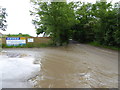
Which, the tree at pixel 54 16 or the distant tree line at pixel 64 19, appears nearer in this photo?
the distant tree line at pixel 64 19

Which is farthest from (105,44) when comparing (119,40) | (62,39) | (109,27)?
(62,39)

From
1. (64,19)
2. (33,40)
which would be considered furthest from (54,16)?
(33,40)

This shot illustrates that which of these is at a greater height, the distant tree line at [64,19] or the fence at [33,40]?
the distant tree line at [64,19]

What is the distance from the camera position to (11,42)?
13.9 meters

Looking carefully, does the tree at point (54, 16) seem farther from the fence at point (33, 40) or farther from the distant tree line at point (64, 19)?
the fence at point (33, 40)

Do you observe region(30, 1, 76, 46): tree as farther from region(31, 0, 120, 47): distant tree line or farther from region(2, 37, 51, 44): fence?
region(2, 37, 51, 44): fence

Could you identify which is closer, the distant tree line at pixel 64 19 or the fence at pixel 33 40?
the distant tree line at pixel 64 19

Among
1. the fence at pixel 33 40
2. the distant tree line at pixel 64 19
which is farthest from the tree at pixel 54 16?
the fence at pixel 33 40

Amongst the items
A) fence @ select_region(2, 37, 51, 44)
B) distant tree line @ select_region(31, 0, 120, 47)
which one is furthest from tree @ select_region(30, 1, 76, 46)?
fence @ select_region(2, 37, 51, 44)

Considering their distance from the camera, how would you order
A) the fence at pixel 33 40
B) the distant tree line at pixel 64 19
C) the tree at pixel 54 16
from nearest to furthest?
the distant tree line at pixel 64 19
the tree at pixel 54 16
the fence at pixel 33 40

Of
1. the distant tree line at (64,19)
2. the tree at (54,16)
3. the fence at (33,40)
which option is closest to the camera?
the distant tree line at (64,19)

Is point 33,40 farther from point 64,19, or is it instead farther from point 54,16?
point 64,19

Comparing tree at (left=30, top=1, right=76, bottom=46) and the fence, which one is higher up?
tree at (left=30, top=1, right=76, bottom=46)

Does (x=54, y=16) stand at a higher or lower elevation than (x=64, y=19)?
higher
